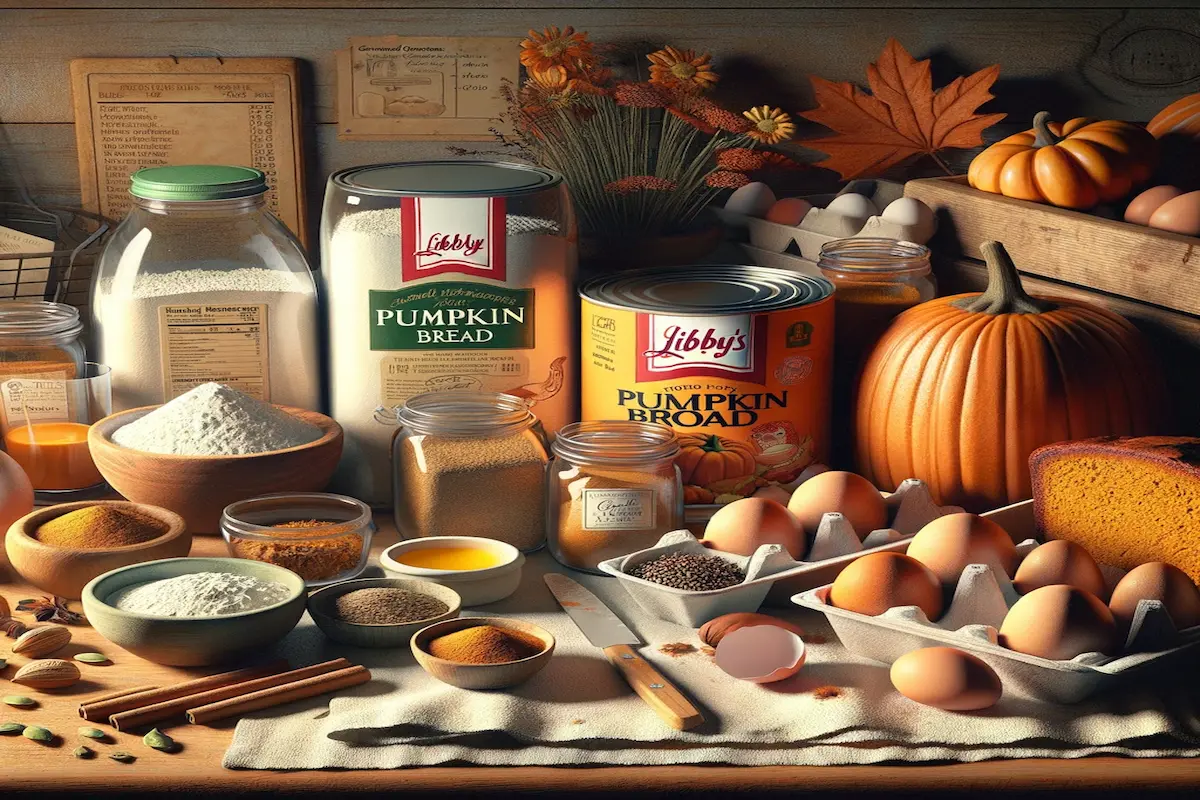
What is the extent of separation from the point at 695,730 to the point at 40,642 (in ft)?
1.62

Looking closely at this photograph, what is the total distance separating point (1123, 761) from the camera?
0.88 meters

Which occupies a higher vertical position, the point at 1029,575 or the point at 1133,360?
the point at 1133,360

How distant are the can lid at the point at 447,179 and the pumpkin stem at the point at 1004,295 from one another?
1.39ft

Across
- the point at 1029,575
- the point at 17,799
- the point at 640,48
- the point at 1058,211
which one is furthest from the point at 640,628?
the point at 640,48

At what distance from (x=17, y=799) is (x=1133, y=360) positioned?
989 millimetres

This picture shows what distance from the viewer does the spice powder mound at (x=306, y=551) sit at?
1.14 metres

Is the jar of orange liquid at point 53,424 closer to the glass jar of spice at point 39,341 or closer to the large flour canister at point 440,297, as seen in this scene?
the glass jar of spice at point 39,341

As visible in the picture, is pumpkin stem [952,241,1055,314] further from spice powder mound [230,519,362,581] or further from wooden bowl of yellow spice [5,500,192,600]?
wooden bowl of yellow spice [5,500,192,600]

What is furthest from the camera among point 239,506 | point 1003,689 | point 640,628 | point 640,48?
point 640,48

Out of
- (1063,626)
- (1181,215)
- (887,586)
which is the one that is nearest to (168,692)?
(887,586)

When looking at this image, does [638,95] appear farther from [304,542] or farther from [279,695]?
[279,695]

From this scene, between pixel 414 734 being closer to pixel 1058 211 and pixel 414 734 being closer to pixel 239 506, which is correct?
pixel 239 506

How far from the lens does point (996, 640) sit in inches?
38.0

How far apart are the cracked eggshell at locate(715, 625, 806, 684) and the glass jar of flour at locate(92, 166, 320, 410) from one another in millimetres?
572
